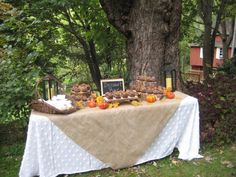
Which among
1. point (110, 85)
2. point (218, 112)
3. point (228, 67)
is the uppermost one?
point (228, 67)

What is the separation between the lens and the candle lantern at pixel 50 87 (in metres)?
4.01

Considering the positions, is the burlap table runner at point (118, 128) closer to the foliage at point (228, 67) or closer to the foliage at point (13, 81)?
the foliage at point (13, 81)

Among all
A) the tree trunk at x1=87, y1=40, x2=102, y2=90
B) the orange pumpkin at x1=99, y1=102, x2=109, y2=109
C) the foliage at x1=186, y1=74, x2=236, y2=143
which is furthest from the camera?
the tree trunk at x1=87, y1=40, x2=102, y2=90

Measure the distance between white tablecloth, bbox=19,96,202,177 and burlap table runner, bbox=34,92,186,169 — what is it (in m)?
0.08

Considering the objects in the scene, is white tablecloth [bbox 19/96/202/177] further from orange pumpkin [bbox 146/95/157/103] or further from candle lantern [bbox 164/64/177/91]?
candle lantern [bbox 164/64/177/91]

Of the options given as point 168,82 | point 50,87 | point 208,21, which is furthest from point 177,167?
point 208,21

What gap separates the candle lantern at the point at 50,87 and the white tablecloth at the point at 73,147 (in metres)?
0.55

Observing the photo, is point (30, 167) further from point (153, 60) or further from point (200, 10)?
point (200, 10)

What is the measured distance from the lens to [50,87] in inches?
160

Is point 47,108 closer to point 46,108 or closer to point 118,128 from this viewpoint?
point 46,108

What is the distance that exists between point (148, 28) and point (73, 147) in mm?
2138

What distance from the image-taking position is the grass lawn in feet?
12.7

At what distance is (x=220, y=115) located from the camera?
487 centimetres

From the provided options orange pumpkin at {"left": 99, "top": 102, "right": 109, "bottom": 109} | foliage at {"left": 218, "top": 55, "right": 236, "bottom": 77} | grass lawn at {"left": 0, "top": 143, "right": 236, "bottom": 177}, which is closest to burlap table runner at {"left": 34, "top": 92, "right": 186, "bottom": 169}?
orange pumpkin at {"left": 99, "top": 102, "right": 109, "bottom": 109}
